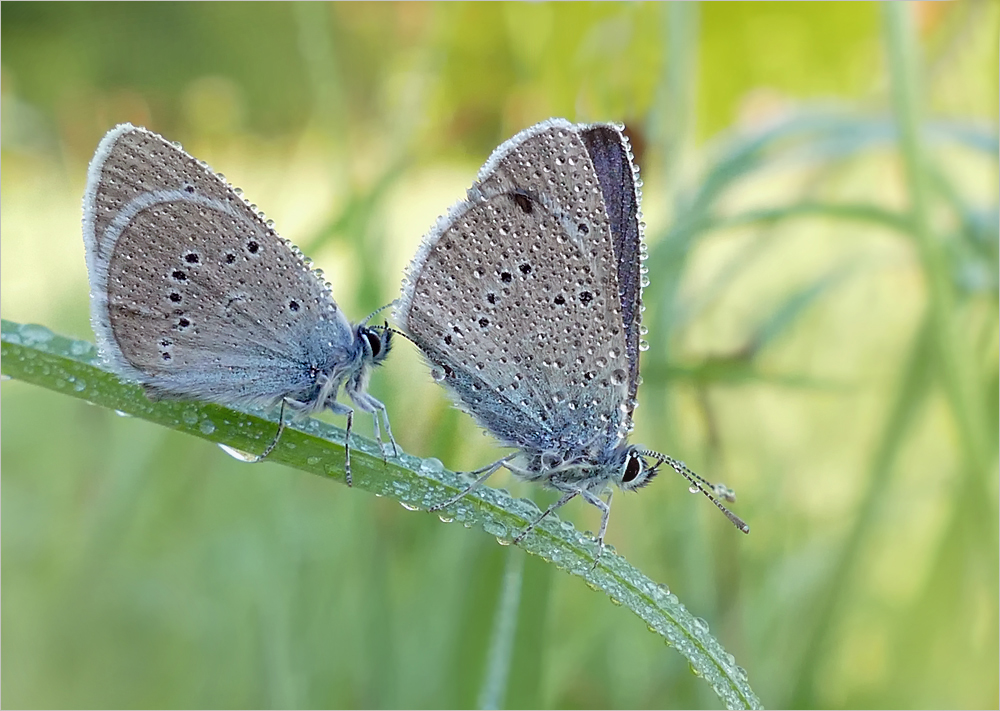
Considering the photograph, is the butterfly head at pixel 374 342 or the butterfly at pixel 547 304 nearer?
the butterfly at pixel 547 304

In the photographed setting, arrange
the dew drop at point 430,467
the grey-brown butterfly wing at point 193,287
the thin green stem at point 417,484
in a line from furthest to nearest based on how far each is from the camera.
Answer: the grey-brown butterfly wing at point 193,287 < the dew drop at point 430,467 < the thin green stem at point 417,484

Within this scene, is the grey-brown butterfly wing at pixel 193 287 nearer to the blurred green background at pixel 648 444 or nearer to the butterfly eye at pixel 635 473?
the blurred green background at pixel 648 444

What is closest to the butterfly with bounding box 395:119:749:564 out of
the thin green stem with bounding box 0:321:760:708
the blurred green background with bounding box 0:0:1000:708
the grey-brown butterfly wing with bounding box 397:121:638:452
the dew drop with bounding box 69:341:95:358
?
the grey-brown butterfly wing with bounding box 397:121:638:452

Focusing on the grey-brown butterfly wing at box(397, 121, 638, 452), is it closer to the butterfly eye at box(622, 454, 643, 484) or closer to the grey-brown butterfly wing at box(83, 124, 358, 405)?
the butterfly eye at box(622, 454, 643, 484)

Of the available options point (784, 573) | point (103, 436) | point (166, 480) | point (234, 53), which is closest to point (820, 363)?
point (784, 573)

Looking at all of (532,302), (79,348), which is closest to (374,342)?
(532,302)

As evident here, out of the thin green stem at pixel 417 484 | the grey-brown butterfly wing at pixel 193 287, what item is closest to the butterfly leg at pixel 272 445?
the thin green stem at pixel 417 484
